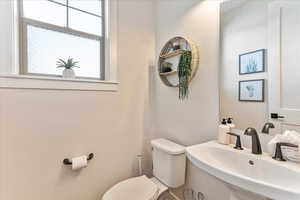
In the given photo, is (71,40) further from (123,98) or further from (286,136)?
(286,136)

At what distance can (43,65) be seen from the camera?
1.31m

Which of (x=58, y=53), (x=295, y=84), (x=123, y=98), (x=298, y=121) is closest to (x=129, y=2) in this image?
(x=58, y=53)

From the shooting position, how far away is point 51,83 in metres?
1.21

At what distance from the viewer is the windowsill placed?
3.50 ft

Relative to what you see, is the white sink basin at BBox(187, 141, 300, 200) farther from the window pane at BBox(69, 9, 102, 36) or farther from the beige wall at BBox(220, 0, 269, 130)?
the window pane at BBox(69, 9, 102, 36)

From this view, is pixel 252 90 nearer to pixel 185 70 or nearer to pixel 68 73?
pixel 185 70

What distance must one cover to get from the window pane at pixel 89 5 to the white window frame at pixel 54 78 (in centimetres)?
8

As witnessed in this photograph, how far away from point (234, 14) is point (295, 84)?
615mm

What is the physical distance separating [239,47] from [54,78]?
4.56 ft

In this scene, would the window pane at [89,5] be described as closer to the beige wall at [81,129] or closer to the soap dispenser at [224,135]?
the beige wall at [81,129]

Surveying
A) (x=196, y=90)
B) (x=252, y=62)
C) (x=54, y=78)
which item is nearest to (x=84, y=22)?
(x=54, y=78)

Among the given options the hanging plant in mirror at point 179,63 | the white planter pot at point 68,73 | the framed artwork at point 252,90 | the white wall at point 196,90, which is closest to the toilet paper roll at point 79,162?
the white planter pot at point 68,73

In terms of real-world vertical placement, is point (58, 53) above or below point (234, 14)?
below

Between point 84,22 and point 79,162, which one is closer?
point 79,162
